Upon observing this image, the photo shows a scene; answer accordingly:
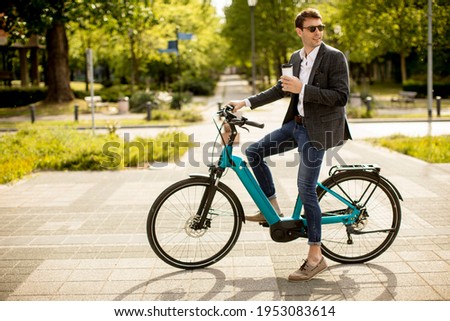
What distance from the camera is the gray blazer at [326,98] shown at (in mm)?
4051

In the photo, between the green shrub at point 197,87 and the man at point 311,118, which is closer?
the man at point 311,118

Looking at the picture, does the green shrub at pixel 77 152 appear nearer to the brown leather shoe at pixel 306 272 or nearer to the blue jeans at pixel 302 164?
the blue jeans at pixel 302 164

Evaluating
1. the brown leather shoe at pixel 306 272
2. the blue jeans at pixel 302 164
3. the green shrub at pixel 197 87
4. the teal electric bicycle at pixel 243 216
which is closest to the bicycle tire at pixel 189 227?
the teal electric bicycle at pixel 243 216

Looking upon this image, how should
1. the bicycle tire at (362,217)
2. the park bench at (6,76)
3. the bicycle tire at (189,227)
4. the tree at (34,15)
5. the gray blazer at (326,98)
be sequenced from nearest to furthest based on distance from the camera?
the gray blazer at (326,98) → the bicycle tire at (189,227) → the bicycle tire at (362,217) → the tree at (34,15) → the park bench at (6,76)

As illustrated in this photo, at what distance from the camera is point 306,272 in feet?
14.0

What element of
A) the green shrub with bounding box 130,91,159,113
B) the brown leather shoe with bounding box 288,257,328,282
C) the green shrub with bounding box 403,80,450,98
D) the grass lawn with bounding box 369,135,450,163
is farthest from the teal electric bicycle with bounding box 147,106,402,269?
the green shrub with bounding box 403,80,450,98

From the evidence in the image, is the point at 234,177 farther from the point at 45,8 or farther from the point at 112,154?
the point at 45,8

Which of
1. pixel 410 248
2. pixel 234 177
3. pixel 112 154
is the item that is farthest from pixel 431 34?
pixel 410 248

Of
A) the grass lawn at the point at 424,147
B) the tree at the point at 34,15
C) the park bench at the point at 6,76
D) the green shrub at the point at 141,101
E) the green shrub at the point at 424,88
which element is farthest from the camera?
the park bench at the point at 6,76

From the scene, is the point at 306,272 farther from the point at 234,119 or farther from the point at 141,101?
the point at 141,101

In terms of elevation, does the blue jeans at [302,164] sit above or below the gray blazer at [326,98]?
below

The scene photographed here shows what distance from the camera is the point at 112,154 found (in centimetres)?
1062
